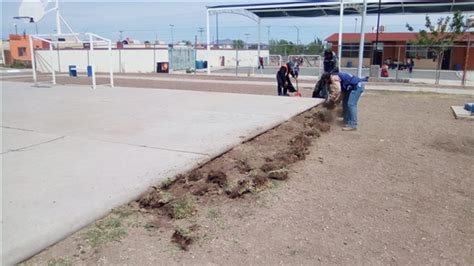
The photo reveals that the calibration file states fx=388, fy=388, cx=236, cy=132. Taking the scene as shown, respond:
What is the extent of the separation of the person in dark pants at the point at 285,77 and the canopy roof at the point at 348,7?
1682 cm

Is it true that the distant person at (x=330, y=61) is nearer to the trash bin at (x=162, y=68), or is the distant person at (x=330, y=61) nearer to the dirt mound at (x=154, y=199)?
the dirt mound at (x=154, y=199)

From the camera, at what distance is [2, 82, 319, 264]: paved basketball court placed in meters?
3.89

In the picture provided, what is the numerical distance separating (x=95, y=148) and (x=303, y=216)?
3794 millimetres

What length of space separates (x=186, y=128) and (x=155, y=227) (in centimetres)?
417

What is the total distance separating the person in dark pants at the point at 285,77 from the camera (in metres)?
13.1

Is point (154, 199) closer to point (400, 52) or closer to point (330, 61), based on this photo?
point (330, 61)

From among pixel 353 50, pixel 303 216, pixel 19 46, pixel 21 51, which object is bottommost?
pixel 303 216

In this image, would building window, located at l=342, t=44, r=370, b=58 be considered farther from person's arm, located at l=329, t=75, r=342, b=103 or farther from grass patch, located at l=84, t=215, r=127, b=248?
grass patch, located at l=84, t=215, r=127, b=248

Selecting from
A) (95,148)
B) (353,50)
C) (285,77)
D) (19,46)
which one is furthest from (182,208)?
(19,46)

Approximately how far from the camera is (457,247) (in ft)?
11.9

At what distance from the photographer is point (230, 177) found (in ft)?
17.1

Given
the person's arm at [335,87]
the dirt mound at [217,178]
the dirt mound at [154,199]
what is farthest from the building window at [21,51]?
Answer: the dirt mound at [154,199]

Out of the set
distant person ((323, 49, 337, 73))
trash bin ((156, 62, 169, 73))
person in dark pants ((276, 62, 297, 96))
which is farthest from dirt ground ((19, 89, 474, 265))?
trash bin ((156, 62, 169, 73))

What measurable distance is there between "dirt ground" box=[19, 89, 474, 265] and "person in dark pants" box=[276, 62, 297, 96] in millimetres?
6484
